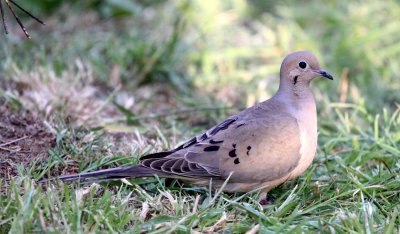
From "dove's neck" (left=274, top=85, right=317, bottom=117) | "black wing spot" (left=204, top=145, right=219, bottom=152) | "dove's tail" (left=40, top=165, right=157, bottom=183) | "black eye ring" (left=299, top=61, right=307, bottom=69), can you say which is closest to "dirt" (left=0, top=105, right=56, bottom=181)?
"dove's tail" (left=40, top=165, right=157, bottom=183)

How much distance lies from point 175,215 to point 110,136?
4.54 ft

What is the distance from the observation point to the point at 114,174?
12.2ft

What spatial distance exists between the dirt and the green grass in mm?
79

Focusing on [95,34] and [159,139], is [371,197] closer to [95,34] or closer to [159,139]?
[159,139]

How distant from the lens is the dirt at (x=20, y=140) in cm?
391

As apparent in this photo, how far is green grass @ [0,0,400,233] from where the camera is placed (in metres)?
3.39

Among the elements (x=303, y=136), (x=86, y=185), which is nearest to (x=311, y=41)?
(x=303, y=136)

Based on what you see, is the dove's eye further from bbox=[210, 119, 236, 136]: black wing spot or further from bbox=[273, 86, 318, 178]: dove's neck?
bbox=[210, 119, 236, 136]: black wing spot

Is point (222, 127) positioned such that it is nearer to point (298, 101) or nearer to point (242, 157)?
point (242, 157)

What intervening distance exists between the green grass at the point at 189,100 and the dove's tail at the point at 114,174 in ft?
0.21

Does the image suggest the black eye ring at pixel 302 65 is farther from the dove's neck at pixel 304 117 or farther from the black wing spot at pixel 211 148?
the black wing spot at pixel 211 148

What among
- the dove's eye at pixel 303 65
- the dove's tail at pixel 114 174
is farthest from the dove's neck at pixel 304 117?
the dove's tail at pixel 114 174

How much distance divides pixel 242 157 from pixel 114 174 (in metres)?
0.69

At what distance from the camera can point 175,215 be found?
3455 millimetres
